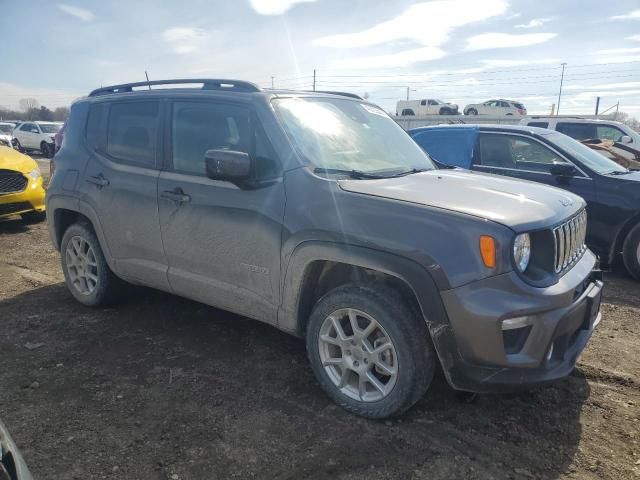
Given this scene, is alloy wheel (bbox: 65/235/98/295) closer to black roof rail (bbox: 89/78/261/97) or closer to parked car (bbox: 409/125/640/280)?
black roof rail (bbox: 89/78/261/97)

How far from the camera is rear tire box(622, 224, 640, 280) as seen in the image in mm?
5652

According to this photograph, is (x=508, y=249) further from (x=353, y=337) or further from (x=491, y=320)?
(x=353, y=337)

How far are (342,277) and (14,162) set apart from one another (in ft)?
22.6

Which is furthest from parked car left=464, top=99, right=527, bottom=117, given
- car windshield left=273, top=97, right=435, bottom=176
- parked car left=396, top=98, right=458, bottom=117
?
car windshield left=273, top=97, right=435, bottom=176

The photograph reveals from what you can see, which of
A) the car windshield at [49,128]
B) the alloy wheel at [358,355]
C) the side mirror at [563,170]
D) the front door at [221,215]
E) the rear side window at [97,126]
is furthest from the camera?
the car windshield at [49,128]

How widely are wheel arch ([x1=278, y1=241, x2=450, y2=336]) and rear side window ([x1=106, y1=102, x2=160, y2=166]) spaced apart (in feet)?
5.35

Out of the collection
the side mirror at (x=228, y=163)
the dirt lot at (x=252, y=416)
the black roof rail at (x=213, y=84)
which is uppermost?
the black roof rail at (x=213, y=84)

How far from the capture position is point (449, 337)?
260cm

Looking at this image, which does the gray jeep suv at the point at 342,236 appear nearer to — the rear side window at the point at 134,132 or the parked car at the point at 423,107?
the rear side window at the point at 134,132

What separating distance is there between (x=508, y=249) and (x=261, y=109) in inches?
71.6

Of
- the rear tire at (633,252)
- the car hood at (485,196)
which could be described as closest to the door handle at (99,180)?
the car hood at (485,196)

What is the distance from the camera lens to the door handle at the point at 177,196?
3.61 meters

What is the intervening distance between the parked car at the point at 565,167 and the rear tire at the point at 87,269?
464cm

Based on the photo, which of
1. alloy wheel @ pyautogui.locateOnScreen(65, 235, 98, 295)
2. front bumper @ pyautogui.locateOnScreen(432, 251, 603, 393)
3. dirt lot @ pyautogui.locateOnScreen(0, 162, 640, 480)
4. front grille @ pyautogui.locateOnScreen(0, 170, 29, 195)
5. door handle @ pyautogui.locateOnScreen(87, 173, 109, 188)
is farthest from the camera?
front grille @ pyautogui.locateOnScreen(0, 170, 29, 195)
